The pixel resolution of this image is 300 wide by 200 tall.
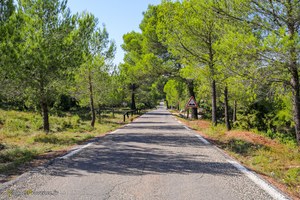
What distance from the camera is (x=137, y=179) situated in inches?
246

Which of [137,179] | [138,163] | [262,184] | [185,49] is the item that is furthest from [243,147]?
[185,49]

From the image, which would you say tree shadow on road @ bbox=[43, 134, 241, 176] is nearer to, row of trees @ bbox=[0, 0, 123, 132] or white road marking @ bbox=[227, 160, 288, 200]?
white road marking @ bbox=[227, 160, 288, 200]

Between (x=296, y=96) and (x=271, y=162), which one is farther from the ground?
(x=296, y=96)

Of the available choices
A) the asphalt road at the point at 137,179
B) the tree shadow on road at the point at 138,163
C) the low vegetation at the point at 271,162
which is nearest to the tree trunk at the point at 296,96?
the low vegetation at the point at 271,162

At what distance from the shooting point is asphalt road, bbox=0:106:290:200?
17.0 ft

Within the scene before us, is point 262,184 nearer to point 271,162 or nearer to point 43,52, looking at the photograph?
point 271,162

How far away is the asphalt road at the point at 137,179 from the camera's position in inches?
204

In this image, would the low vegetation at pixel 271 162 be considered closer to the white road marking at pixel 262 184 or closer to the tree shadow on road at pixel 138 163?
the white road marking at pixel 262 184

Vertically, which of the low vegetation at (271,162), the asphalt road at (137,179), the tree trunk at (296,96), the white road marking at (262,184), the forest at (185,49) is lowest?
the low vegetation at (271,162)

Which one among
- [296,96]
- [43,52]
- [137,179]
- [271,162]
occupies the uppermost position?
[43,52]

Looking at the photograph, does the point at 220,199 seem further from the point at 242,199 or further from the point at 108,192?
the point at 108,192

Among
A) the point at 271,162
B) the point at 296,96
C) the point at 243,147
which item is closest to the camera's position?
the point at 271,162

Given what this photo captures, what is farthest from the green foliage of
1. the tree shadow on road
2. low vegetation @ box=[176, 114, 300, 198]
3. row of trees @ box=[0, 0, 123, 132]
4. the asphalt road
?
row of trees @ box=[0, 0, 123, 132]

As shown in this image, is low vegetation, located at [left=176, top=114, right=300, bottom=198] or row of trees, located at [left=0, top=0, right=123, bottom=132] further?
row of trees, located at [left=0, top=0, right=123, bottom=132]
